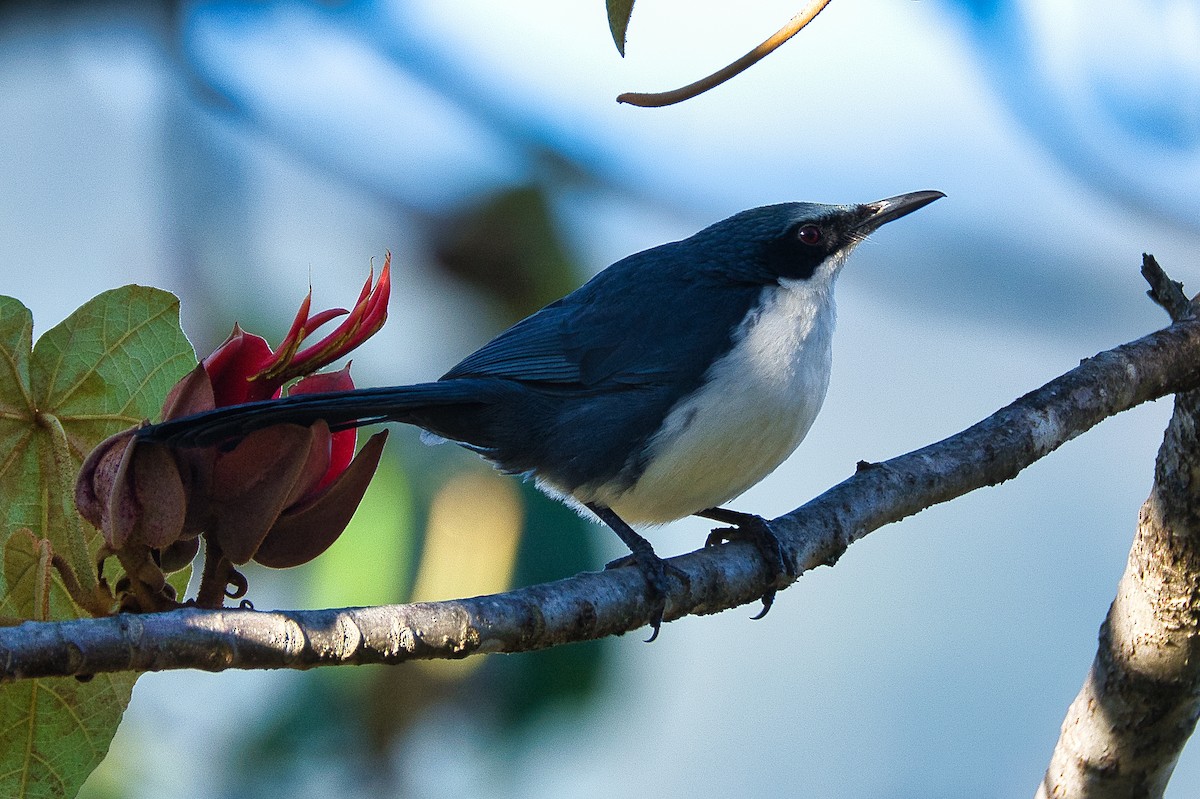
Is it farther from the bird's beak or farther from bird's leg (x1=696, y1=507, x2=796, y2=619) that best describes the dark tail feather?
the bird's beak

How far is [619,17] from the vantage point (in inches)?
73.9

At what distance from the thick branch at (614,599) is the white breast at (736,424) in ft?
1.47

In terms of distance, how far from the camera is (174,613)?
159 centimetres

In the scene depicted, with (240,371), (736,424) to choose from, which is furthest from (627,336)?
(240,371)

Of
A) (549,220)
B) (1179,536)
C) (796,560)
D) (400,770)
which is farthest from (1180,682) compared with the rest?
(549,220)

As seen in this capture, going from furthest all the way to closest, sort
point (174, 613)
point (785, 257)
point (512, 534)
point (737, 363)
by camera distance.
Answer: point (512, 534), point (785, 257), point (737, 363), point (174, 613)

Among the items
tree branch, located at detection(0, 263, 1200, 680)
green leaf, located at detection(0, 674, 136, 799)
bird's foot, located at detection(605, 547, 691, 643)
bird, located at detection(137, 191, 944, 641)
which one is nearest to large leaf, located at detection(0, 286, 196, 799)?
green leaf, located at detection(0, 674, 136, 799)

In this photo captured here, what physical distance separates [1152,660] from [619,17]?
1856mm

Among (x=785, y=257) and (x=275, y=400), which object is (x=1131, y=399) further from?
(x=275, y=400)

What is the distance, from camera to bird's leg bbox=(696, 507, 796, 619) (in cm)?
272

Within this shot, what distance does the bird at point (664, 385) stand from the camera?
3275mm

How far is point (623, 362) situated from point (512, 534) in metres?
0.85

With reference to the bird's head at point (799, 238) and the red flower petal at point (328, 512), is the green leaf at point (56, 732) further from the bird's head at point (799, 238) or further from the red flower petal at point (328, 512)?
the bird's head at point (799, 238)

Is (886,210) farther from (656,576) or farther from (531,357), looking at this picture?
(656,576)
